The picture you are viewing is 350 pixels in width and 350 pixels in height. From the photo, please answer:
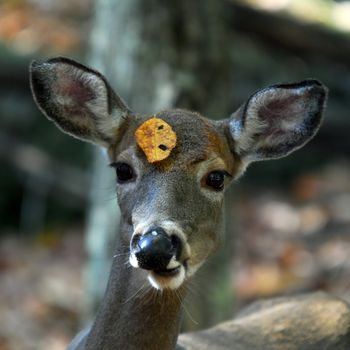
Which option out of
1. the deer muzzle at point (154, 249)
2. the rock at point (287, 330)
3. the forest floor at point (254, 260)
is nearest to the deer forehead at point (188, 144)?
the deer muzzle at point (154, 249)

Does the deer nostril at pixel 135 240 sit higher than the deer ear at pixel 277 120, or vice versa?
the deer ear at pixel 277 120

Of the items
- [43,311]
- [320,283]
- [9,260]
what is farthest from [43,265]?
[320,283]

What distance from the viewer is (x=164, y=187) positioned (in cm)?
441

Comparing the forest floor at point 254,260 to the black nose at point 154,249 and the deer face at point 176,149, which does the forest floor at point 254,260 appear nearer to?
the deer face at point 176,149

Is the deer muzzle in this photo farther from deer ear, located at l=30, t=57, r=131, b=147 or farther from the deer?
deer ear, located at l=30, t=57, r=131, b=147

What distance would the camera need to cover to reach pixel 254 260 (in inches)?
384

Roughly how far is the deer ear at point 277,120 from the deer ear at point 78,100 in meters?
0.61

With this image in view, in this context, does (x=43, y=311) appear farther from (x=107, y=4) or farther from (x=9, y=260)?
(x=107, y=4)

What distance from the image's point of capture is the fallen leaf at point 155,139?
4.52m

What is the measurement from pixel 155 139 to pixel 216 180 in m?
0.37

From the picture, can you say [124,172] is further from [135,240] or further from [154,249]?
[154,249]

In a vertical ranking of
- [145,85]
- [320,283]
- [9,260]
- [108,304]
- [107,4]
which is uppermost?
[107,4]

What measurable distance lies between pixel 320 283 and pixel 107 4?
3.03 metres

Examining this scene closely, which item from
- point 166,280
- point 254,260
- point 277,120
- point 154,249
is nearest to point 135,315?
point 166,280
